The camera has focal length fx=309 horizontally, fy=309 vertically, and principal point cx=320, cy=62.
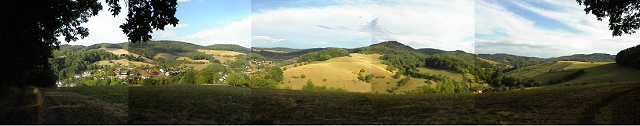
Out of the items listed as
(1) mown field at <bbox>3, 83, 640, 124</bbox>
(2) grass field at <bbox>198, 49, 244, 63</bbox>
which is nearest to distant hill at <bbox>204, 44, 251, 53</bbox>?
(2) grass field at <bbox>198, 49, 244, 63</bbox>

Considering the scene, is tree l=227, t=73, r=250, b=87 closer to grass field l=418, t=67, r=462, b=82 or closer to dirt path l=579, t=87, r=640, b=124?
grass field l=418, t=67, r=462, b=82

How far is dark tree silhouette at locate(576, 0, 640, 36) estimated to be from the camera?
11.7 meters

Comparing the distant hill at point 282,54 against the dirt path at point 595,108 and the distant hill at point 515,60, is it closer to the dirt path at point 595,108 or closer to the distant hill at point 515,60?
the distant hill at point 515,60

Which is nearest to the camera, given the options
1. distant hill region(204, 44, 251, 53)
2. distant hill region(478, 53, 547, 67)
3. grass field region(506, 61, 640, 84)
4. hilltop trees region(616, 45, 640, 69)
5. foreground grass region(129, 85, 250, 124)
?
foreground grass region(129, 85, 250, 124)

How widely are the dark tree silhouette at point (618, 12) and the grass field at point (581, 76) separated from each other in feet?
23.9

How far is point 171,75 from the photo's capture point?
44.4 m

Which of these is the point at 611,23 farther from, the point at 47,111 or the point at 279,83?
the point at 279,83

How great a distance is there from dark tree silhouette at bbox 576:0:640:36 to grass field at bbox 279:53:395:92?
15805mm

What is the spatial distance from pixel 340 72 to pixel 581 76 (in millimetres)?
19944

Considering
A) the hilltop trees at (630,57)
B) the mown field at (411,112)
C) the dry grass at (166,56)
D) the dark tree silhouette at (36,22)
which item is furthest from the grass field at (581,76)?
the dry grass at (166,56)

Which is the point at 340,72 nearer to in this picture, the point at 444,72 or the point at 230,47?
the point at 444,72

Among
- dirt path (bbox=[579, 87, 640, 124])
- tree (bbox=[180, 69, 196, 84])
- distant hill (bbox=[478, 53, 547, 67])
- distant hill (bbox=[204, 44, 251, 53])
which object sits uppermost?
distant hill (bbox=[204, 44, 251, 53])

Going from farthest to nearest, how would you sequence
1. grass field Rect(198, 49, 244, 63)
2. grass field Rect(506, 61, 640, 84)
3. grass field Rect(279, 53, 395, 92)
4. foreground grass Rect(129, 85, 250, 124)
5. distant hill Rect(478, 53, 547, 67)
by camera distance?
grass field Rect(198, 49, 244, 63)
grass field Rect(279, 53, 395, 92)
distant hill Rect(478, 53, 547, 67)
grass field Rect(506, 61, 640, 84)
foreground grass Rect(129, 85, 250, 124)

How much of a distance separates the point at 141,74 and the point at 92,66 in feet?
21.8
